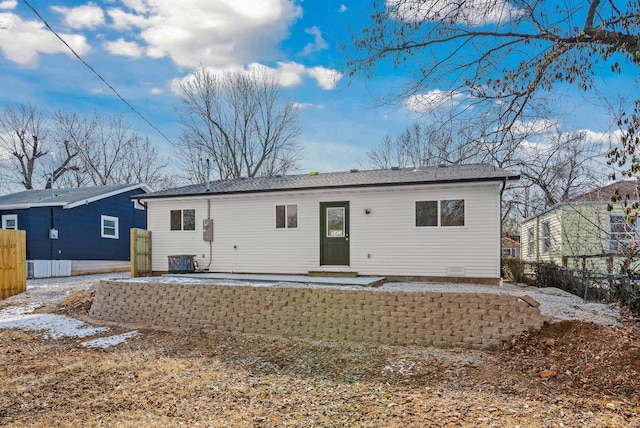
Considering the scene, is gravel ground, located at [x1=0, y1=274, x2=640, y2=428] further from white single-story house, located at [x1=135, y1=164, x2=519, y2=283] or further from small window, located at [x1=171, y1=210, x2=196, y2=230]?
small window, located at [x1=171, y1=210, x2=196, y2=230]

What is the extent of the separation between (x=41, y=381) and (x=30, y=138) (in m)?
26.7

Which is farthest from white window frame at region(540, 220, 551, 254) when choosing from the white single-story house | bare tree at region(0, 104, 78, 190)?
bare tree at region(0, 104, 78, 190)

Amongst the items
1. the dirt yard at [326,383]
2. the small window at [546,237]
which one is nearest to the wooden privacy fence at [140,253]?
the dirt yard at [326,383]

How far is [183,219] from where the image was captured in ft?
39.7

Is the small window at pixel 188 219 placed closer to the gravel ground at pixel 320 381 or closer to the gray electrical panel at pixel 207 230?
the gray electrical panel at pixel 207 230

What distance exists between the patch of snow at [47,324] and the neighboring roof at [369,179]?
5.10m

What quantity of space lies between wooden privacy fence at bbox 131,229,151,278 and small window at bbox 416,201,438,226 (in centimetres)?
821

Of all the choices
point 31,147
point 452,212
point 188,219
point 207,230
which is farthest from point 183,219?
point 31,147

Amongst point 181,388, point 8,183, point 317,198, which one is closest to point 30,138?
point 8,183

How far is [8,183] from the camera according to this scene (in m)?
25.7

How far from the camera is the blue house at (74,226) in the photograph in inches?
554

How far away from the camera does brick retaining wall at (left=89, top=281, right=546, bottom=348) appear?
18.3 feet

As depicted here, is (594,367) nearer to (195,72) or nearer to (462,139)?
(462,139)

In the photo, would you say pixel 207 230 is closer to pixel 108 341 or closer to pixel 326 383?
pixel 108 341
